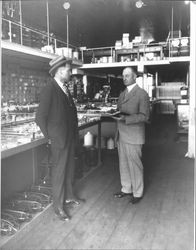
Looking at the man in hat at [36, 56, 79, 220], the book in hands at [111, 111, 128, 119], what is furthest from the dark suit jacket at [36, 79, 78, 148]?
the book in hands at [111, 111, 128, 119]

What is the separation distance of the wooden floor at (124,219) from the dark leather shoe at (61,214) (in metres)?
0.05

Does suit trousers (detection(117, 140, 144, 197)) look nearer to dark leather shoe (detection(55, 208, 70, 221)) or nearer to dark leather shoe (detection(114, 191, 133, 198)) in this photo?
dark leather shoe (detection(114, 191, 133, 198))

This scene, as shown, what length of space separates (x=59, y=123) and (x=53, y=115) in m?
0.11

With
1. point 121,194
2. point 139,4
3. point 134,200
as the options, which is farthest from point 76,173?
point 139,4

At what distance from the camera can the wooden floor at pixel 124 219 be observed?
296 cm

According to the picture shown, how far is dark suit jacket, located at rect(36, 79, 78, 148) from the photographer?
3.31 metres

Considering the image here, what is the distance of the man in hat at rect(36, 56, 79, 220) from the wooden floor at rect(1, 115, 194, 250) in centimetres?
31

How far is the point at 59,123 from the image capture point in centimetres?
338

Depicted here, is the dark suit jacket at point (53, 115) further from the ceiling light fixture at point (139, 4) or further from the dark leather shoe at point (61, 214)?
the ceiling light fixture at point (139, 4)

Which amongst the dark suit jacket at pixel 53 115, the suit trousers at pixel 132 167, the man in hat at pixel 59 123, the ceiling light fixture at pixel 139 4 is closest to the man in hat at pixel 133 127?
the suit trousers at pixel 132 167

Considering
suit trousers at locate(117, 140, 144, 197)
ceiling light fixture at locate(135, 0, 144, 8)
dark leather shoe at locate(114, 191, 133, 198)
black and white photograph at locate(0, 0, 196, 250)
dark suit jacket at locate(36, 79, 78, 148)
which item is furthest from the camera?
ceiling light fixture at locate(135, 0, 144, 8)

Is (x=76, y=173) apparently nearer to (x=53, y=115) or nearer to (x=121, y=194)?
(x=121, y=194)

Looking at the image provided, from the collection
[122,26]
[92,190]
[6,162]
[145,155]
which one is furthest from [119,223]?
[122,26]

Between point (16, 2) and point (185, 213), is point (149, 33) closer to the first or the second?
point (16, 2)
